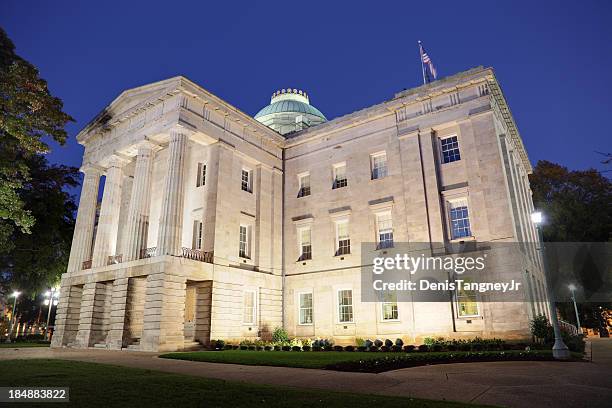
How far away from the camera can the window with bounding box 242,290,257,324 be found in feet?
92.9

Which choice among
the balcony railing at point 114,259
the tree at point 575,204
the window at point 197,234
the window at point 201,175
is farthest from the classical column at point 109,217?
the tree at point 575,204

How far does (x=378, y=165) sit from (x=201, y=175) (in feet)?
43.5

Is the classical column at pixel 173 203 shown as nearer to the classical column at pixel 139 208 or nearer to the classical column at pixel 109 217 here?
the classical column at pixel 139 208

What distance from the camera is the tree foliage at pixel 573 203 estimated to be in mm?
41156

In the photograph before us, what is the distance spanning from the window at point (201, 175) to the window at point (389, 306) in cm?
1551

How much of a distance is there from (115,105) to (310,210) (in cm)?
1719

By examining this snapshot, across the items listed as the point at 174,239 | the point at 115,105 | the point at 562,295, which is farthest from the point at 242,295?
the point at 562,295

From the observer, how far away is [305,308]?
99.3 feet

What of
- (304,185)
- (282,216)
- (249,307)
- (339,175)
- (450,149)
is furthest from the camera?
(304,185)

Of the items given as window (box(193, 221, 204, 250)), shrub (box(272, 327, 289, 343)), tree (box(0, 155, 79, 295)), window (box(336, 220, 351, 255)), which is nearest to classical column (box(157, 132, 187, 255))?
window (box(193, 221, 204, 250))

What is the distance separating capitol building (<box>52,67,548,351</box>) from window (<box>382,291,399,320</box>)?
0.09 meters

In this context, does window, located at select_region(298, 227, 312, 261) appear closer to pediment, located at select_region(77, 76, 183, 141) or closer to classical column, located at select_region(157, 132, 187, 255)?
classical column, located at select_region(157, 132, 187, 255)

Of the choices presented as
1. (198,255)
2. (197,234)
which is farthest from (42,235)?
(198,255)

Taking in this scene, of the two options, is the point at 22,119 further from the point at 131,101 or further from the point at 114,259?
the point at 131,101
